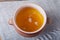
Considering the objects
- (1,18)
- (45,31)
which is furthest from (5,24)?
(45,31)

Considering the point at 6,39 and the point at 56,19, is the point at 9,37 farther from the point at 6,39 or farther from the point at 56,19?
the point at 56,19

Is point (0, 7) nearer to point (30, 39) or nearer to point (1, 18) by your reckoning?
point (1, 18)

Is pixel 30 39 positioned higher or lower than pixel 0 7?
lower
